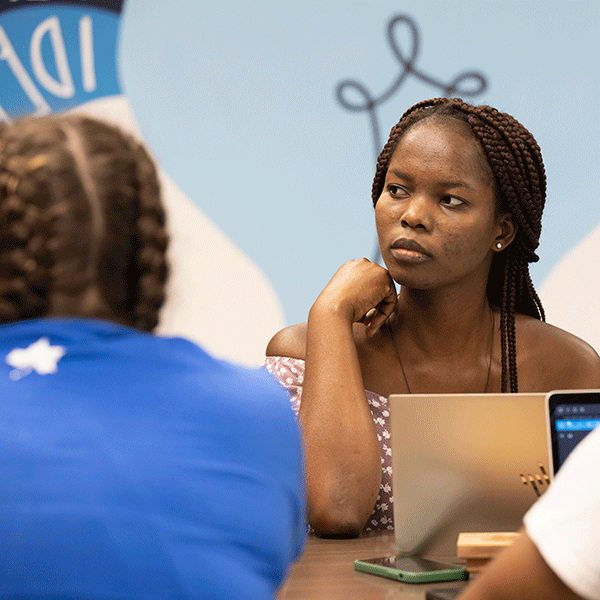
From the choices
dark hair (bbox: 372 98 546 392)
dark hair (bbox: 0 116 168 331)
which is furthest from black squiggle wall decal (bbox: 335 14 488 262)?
dark hair (bbox: 0 116 168 331)

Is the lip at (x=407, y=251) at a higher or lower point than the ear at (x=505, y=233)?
lower

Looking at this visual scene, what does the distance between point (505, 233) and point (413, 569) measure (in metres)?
0.95

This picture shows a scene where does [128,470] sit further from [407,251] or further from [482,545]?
[407,251]

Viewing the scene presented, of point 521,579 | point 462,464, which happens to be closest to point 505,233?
point 462,464

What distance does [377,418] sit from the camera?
69.9 inches

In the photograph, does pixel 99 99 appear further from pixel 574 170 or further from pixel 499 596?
pixel 499 596

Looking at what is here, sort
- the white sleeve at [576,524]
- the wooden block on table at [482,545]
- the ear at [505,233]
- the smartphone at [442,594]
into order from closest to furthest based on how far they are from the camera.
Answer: the white sleeve at [576,524], the smartphone at [442,594], the wooden block on table at [482,545], the ear at [505,233]

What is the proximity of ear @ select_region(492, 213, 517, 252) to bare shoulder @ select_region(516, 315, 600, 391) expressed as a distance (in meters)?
0.22

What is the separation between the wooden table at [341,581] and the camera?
1.04 meters

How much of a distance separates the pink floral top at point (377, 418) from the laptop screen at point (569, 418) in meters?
0.57

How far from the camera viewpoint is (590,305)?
104 inches

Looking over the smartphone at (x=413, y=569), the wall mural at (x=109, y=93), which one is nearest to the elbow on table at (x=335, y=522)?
the smartphone at (x=413, y=569)

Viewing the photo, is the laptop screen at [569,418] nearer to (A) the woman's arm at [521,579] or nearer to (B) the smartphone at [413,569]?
(B) the smartphone at [413,569]

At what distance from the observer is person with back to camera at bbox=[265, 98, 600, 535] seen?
63.6 inches
